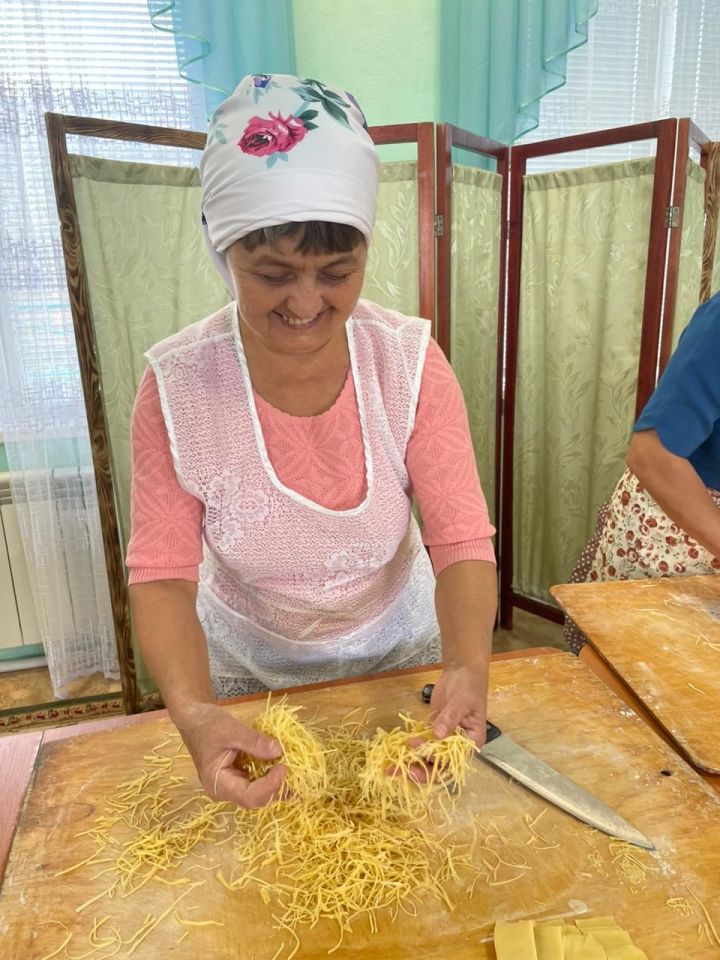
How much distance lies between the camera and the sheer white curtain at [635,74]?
11.2ft

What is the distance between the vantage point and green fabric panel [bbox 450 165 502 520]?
10.2 ft

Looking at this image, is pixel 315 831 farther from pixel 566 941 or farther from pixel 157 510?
pixel 157 510

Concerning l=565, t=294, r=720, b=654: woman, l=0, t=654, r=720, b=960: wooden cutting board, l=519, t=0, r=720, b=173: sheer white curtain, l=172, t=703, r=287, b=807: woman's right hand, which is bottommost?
l=0, t=654, r=720, b=960: wooden cutting board

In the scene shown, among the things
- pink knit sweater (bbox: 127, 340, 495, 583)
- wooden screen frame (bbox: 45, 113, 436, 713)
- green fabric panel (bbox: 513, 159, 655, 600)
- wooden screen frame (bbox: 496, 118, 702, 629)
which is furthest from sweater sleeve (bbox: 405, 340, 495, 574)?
green fabric panel (bbox: 513, 159, 655, 600)

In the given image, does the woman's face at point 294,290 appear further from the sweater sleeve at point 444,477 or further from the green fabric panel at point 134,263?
the green fabric panel at point 134,263

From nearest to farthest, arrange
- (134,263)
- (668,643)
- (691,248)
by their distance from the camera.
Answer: (668,643), (134,263), (691,248)

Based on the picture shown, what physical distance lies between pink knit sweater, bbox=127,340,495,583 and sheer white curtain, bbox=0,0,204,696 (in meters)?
1.99

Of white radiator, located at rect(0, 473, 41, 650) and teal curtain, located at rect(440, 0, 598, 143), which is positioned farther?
white radiator, located at rect(0, 473, 41, 650)

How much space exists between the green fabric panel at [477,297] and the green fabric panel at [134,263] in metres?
1.10

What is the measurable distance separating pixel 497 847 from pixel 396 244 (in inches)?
91.5

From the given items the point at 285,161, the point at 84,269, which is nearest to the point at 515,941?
the point at 285,161

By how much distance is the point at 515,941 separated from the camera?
88 cm

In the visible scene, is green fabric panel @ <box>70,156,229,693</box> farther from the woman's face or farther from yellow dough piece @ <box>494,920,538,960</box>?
yellow dough piece @ <box>494,920,538,960</box>

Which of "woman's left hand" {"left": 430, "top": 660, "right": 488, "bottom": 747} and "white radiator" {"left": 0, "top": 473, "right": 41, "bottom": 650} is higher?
"woman's left hand" {"left": 430, "top": 660, "right": 488, "bottom": 747}
